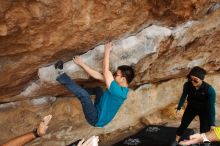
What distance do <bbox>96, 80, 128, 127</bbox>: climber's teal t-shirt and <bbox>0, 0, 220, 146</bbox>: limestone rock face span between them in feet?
3.46

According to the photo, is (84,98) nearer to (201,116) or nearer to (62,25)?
(62,25)

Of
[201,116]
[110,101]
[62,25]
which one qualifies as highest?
[62,25]

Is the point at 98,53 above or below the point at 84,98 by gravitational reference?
above

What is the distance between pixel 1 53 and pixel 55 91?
2078mm

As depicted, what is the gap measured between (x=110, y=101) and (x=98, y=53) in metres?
1.24

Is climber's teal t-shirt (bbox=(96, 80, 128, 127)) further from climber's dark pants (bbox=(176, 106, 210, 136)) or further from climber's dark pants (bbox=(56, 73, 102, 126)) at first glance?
climber's dark pants (bbox=(176, 106, 210, 136))

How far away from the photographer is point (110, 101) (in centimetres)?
484

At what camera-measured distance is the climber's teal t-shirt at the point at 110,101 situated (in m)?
4.65

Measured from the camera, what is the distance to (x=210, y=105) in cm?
572

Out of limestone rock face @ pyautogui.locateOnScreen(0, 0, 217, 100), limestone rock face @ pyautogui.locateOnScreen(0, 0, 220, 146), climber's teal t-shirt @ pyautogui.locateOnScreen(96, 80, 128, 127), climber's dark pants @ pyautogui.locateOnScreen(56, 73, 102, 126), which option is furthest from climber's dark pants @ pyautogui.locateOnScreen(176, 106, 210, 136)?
climber's dark pants @ pyautogui.locateOnScreen(56, 73, 102, 126)

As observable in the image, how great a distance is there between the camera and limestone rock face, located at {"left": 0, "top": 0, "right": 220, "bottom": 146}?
4.69 m

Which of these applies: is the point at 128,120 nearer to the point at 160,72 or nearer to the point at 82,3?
the point at 160,72

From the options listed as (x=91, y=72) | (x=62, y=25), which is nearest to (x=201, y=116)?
(x=91, y=72)

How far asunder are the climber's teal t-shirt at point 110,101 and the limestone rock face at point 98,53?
1055 millimetres
